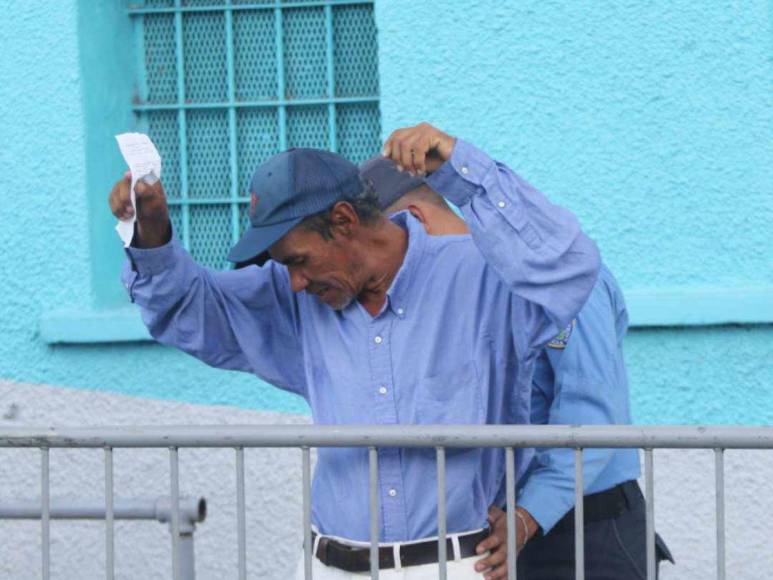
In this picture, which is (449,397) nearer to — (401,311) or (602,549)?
(401,311)

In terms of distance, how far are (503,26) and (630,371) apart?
1.18 metres

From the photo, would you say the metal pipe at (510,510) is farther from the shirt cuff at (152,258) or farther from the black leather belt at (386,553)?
the shirt cuff at (152,258)

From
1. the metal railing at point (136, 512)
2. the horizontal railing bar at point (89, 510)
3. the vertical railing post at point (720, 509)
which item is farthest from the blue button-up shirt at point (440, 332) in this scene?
the horizontal railing bar at point (89, 510)

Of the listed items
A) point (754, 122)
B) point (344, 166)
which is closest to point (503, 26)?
point (754, 122)

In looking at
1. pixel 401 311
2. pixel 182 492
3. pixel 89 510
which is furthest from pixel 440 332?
pixel 182 492

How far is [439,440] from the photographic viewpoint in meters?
2.88

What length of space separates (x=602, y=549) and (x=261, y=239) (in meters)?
1.07

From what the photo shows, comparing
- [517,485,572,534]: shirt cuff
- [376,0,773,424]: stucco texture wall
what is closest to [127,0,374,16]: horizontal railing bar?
[376,0,773,424]: stucco texture wall

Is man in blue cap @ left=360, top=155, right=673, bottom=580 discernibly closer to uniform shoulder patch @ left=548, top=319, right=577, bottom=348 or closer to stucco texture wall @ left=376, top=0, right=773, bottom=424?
uniform shoulder patch @ left=548, top=319, right=577, bottom=348

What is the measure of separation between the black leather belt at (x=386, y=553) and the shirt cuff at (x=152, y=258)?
2.04 ft

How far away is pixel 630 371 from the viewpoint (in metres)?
5.04

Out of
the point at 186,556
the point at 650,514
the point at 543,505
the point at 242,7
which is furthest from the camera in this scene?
the point at 242,7

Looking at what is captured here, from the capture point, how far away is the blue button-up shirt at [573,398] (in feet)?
10.8

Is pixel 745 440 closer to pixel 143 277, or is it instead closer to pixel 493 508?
pixel 493 508
